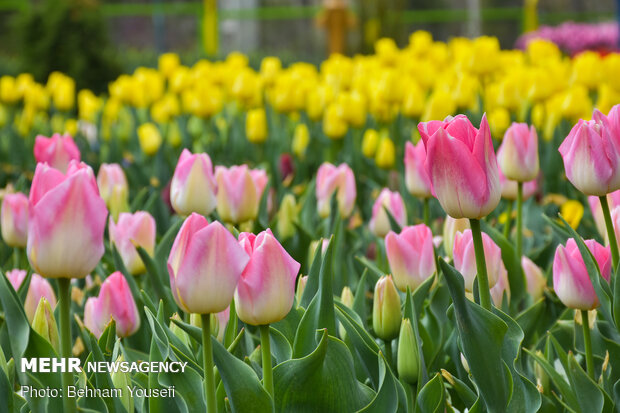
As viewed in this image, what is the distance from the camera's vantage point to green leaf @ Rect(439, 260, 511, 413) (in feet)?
3.21

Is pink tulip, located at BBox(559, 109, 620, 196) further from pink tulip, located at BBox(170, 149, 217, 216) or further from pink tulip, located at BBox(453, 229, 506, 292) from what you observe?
pink tulip, located at BBox(170, 149, 217, 216)

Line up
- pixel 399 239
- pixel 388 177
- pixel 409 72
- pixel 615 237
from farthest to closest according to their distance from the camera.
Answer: pixel 409 72 < pixel 388 177 < pixel 399 239 < pixel 615 237

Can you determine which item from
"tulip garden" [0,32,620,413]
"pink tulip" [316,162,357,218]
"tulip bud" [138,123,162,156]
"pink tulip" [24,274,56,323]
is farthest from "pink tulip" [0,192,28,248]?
"tulip bud" [138,123,162,156]

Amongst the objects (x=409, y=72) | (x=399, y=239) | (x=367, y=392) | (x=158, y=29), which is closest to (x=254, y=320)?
(x=367, y=392)

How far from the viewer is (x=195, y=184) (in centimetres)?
155

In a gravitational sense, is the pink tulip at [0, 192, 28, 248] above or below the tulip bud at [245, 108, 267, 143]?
above

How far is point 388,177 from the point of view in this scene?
2904 mm

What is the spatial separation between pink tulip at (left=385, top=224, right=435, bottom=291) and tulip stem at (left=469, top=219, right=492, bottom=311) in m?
0.32

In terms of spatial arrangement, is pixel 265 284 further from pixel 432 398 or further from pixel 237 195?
pixel 237 195

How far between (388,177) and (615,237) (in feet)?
5.49

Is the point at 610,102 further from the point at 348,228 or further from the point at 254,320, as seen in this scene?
the point at 254,320

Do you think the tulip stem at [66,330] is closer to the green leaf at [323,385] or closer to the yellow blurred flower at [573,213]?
the green leaf at [323,385]

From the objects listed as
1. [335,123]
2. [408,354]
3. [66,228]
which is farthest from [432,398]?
[335,123]

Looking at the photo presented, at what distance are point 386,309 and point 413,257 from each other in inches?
7.2
